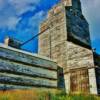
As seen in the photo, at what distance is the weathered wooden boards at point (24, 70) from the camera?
425 inches

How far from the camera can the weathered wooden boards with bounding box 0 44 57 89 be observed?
35.4ft

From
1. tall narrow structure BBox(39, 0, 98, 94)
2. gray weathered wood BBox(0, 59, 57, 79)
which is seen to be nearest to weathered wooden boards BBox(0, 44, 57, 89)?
gray weathered wood BBox(0, 59, 57, 79)

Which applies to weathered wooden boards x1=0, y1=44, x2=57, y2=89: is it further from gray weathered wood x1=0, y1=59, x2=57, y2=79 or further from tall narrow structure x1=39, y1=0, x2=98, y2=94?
tall narrow structure x1=39, y1=0, x2=98, y2=94

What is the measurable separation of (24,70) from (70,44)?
4.68m

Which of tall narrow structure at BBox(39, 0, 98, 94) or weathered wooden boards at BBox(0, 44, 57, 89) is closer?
weathered wooden boards at BBox(0, 44, 57, 89)

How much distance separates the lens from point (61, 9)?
16984mm

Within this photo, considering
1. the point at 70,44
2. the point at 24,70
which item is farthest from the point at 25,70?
the point at 70,44

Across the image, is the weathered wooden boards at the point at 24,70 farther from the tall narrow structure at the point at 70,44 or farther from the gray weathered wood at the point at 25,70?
the tall narrow structure at the point at 70,44

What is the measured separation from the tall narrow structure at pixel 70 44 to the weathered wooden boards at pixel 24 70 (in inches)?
55.1

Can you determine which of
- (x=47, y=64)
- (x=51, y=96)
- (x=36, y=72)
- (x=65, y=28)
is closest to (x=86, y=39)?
(x=65, y=28)

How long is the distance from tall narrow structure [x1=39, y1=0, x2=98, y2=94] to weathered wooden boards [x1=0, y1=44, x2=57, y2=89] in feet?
4.59

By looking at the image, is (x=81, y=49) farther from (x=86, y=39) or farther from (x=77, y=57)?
(x=86, y=39)

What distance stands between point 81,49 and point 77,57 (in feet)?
2.11

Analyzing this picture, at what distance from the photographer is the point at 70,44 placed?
15.0 metres
